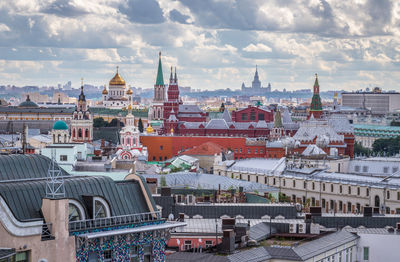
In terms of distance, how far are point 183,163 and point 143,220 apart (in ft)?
265

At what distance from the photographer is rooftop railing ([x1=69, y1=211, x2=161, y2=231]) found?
75.2ft

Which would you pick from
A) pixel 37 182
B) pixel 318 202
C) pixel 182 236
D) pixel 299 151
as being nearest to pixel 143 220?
pixel 37 182

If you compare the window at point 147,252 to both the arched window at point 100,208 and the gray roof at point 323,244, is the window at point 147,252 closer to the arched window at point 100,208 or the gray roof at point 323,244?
the arched window at point 100,208

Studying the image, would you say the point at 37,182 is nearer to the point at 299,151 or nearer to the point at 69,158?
the point at 69,158

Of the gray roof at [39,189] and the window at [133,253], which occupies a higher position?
the gray roof at [39,189]

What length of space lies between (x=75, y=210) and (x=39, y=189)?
1.02 m

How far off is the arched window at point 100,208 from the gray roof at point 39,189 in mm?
147

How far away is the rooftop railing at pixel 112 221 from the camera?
902 inches

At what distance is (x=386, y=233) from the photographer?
144 feet

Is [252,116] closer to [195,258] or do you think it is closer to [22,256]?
[195,258]

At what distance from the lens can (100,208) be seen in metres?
24.0

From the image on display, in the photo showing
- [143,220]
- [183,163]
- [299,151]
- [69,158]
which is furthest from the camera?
[299,151]

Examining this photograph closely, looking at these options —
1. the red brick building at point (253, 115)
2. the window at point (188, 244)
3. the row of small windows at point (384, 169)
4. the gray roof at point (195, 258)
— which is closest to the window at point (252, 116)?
the red brick building at point (253, 115)

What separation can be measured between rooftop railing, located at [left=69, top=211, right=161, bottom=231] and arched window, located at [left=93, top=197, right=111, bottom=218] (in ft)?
0.72
